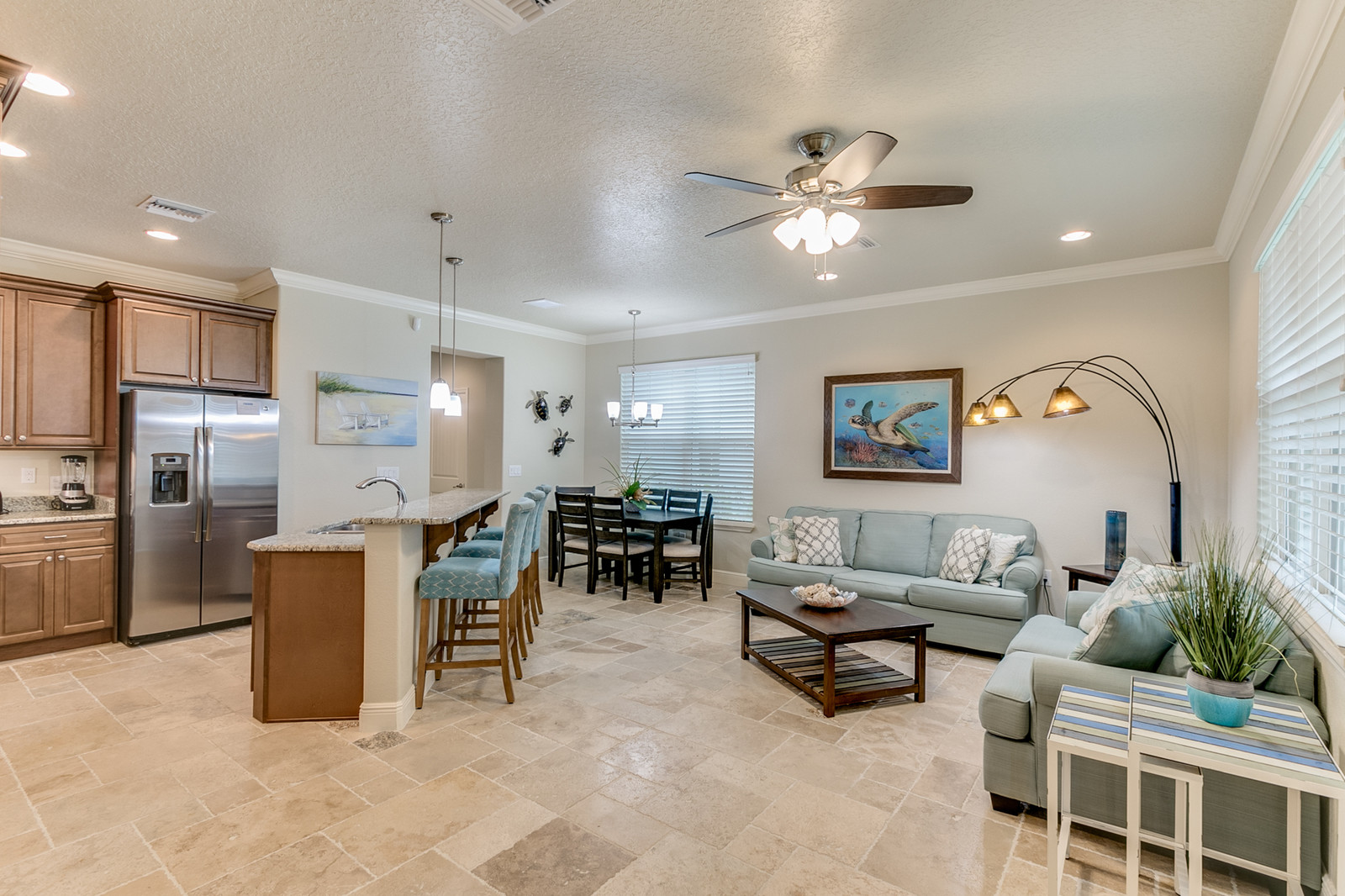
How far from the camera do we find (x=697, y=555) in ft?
19.3

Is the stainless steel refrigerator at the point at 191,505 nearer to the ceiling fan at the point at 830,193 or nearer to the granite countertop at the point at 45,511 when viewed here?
the granite countertop at the point at 45,511

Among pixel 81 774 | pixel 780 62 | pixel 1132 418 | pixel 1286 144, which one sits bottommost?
pixel 81 774

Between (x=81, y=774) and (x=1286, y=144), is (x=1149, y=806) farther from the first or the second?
(x=81, y=774)

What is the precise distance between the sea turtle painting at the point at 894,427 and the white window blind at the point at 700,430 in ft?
3.76

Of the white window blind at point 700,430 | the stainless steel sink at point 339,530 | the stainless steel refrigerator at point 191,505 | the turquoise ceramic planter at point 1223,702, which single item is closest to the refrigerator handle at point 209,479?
the stainless steel refrigerator at point 191,505

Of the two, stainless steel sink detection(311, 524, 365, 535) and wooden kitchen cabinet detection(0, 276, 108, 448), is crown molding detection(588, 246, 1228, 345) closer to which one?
stainless steel sink detection(311, 524, 365, 535)

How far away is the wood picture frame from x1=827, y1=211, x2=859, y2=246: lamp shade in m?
2.99

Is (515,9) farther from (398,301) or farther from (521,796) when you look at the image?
(398,301)

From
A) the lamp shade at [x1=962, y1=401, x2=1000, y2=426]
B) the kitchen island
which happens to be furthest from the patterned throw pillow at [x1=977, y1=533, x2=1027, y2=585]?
the kitchen island

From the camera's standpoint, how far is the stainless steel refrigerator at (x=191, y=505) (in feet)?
14.0

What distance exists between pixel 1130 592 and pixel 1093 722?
4.29ft

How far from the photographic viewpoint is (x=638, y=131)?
2.72m

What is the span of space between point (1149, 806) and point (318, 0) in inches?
142

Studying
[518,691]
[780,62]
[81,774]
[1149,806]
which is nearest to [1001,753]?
[1149,806]
